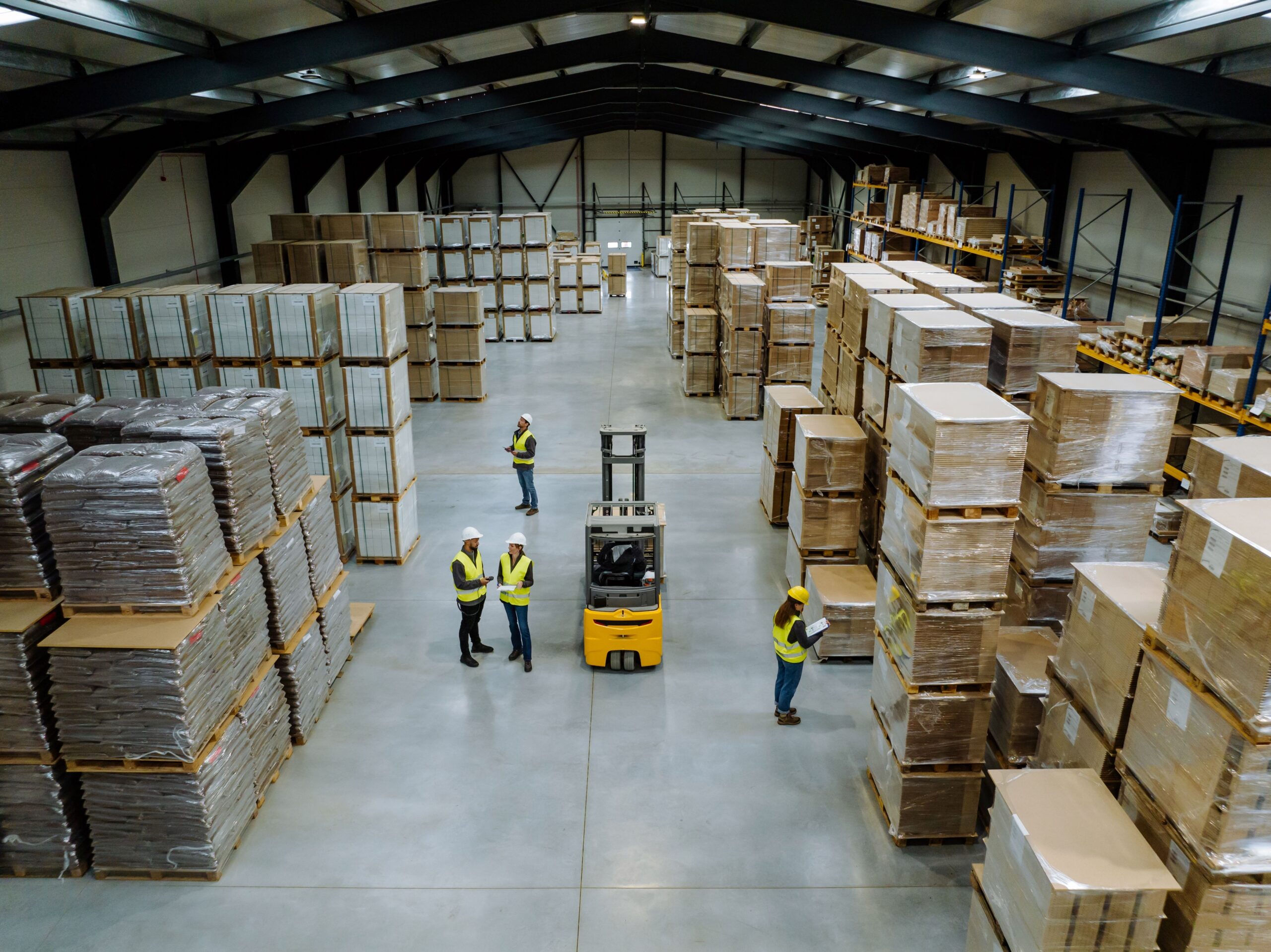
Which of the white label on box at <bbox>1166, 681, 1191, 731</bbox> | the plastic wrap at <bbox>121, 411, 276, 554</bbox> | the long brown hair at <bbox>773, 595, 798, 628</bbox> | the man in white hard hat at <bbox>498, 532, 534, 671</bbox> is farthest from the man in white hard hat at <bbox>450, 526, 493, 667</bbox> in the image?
the white label on box at <bbox>1166, 681, 1191, 731</bbox>

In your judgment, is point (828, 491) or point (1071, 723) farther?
point (828, 491)

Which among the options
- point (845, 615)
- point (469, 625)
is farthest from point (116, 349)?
point (845, 615)

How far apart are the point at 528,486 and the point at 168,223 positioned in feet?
28.5

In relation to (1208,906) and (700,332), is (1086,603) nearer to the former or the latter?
(1208,906)

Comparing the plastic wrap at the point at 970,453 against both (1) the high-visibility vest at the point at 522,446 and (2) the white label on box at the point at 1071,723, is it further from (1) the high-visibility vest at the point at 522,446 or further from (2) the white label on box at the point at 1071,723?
(1) the high-visibility vest at the point at 522,446

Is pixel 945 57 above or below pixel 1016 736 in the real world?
above

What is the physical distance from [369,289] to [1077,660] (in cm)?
826

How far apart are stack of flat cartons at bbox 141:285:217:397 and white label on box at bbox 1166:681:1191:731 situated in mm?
9300

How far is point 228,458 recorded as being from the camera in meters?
5.98

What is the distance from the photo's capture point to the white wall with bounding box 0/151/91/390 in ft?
35.0

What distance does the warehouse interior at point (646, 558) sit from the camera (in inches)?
191

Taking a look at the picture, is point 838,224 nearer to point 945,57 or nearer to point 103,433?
point 945,57

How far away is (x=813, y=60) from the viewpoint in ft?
Result: 47.2

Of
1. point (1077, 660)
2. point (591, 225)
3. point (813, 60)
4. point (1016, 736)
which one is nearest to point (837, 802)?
point (1016, 736)
